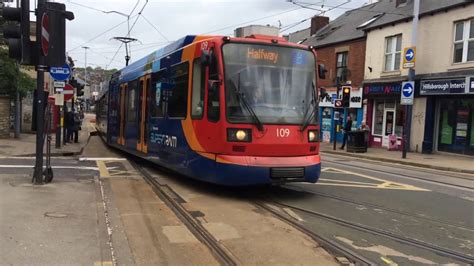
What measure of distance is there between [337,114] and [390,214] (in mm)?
21475

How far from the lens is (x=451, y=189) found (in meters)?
12.0

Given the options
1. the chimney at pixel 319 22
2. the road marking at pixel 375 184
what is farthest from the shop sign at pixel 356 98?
the road marking at pixel 375 184

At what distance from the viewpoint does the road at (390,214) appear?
20.6ft

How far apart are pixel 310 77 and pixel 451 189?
194 inches

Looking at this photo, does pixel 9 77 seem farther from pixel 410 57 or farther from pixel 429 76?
pixel 429 76

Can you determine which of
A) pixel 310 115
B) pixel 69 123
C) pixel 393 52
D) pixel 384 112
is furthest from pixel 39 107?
pixel 384 112

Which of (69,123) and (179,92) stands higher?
(179,92)

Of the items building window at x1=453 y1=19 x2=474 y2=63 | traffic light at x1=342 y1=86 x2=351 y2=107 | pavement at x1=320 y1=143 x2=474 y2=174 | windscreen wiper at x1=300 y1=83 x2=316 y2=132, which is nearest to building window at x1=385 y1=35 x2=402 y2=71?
traffic light at x1=342 y1=86 x2=351 y2=107

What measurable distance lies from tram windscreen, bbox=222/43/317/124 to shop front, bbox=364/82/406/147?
17.4 metres

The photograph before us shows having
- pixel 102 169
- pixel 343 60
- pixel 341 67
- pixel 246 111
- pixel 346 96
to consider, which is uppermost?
pixel 343 60

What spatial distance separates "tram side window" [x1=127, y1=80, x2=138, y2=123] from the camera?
14.7 metres

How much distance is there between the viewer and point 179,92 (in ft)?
Answer: 34.4

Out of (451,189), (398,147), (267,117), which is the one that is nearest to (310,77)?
(267,117)

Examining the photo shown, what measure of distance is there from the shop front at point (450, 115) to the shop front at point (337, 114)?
5.38 meters
